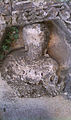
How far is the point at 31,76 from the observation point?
2270mm

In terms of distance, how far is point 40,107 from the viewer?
7.85ft

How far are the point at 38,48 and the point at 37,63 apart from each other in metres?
0.17

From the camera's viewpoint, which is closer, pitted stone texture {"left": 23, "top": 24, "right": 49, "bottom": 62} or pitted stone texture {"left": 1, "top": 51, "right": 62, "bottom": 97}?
pitted stone texture {"left": 23, "top": 24, "right": 49, "bottom": 62}

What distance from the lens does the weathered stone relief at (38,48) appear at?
2.03 meters

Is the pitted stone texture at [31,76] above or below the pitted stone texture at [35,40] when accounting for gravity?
below

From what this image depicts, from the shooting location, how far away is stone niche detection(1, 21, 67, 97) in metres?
2.16

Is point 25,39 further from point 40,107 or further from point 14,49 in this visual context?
point 40,107

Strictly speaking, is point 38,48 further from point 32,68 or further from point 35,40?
point 32,68

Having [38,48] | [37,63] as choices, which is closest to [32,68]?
[37,63]

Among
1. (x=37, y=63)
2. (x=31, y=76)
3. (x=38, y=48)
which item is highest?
(x=38, y=48)

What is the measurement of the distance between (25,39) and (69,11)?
53cm

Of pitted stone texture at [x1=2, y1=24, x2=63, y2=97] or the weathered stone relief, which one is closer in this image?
the weathered stone relief

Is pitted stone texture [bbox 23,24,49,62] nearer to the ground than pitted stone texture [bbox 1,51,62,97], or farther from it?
farther from it

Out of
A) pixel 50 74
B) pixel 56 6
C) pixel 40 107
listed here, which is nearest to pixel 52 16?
pixel 56 6
